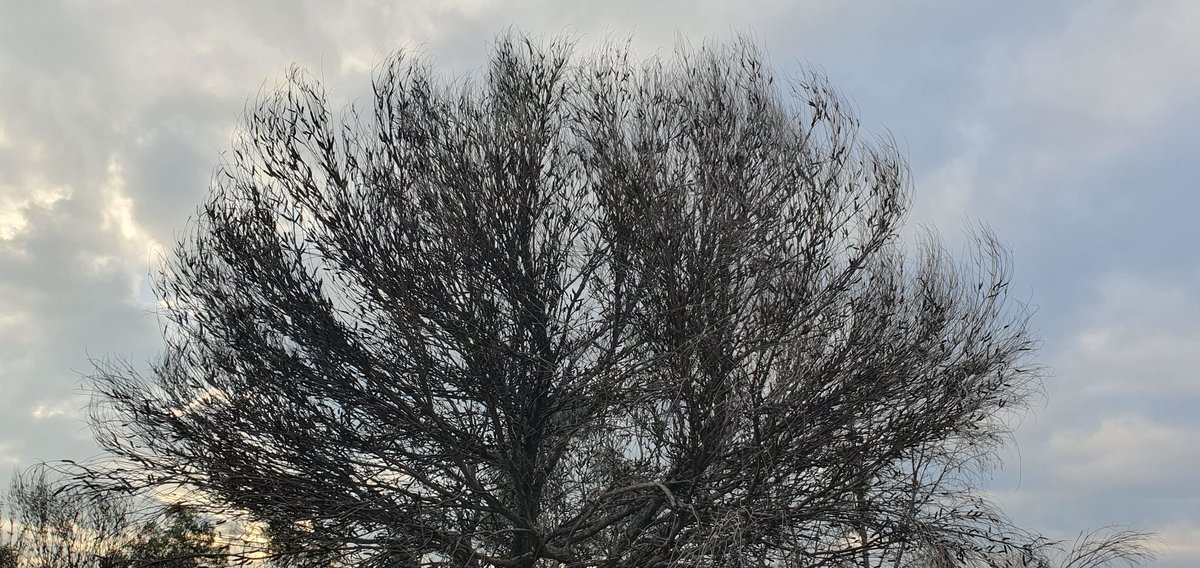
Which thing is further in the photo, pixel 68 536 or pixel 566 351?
pixel 68 536

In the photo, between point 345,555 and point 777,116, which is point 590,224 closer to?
point 777,116

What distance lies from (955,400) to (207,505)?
8358mm

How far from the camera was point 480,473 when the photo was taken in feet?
35.5

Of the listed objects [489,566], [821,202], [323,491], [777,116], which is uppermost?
[777,116]

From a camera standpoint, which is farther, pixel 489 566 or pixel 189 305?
pixel 189 305

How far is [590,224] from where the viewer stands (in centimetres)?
1066

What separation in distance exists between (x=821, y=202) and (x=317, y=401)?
5.98 metres

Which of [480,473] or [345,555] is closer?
[345,555]

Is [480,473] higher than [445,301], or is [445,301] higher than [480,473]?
[445,301]

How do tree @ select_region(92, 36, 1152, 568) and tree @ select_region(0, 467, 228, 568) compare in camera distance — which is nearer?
tree @ select_region(92, 36, 1152, 568)

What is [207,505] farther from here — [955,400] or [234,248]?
[955,400]

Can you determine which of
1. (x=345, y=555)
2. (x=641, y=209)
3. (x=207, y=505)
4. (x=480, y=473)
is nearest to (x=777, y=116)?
(x=641, y=209)

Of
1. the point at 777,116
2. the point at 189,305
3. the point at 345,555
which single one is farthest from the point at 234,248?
the point at 777,116

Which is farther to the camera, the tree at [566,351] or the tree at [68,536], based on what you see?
the tree at [68,536]
